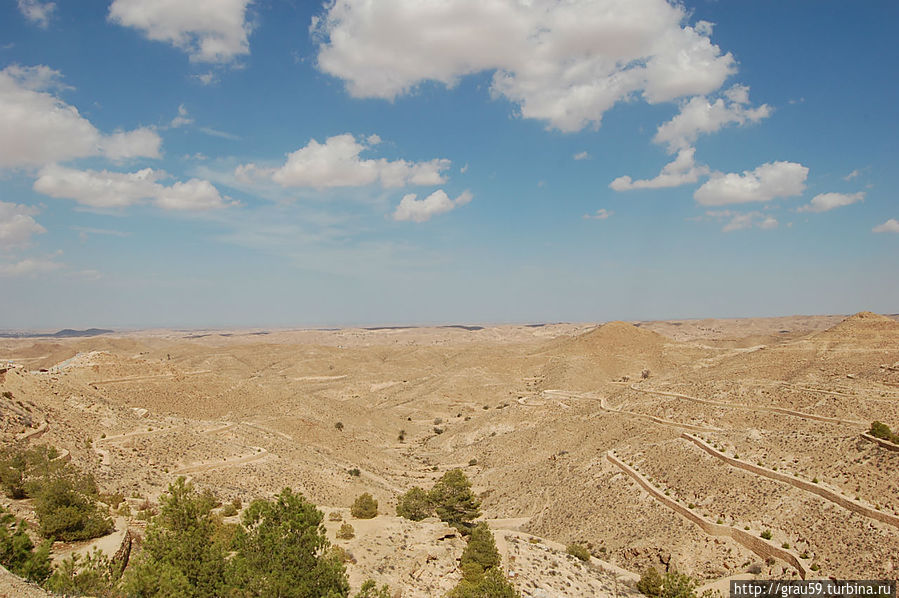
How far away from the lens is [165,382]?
4994cm

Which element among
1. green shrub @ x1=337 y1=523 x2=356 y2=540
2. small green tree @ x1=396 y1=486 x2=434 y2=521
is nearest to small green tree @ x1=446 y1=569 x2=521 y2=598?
green shrub @ x1=337 y1=523 x2=356 y2=540

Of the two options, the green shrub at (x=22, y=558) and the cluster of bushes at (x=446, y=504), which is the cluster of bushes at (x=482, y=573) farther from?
the green shrub at (x=22, y=558)

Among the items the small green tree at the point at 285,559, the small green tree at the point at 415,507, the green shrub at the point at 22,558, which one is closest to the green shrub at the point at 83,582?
the green shrub at the point at 22,558

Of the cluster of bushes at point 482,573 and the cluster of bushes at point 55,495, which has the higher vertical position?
the cluster of bushes at point 55,495

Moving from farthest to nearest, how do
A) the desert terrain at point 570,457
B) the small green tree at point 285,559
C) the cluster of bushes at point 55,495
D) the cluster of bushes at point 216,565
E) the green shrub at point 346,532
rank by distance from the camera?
the green shrub at point 346,532, the desert terrain at point 570,457, the cluster of bushes at point 55,495, the small green tree at point 285,559, the cluster of bushes at point 216,565

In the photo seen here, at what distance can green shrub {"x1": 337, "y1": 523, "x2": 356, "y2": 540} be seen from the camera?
73.6ft

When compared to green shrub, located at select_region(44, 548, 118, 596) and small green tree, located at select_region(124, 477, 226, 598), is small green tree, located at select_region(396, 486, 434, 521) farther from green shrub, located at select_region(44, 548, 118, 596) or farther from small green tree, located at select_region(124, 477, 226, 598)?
green shrub, located at select_region(44, 548, 118, 596)

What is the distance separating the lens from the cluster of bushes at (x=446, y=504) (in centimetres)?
2898

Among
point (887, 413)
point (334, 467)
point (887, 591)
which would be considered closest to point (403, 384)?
point (334, 467)

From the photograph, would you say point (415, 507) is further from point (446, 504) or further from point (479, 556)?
point (479, 556)

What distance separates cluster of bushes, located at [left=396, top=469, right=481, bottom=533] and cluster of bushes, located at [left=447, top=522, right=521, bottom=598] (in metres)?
6.07

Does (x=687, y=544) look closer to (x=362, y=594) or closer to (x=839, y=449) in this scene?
(x=839, y=449)

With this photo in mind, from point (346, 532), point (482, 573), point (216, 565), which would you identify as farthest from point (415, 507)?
point (216, 565)

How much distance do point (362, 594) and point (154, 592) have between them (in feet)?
16.3
